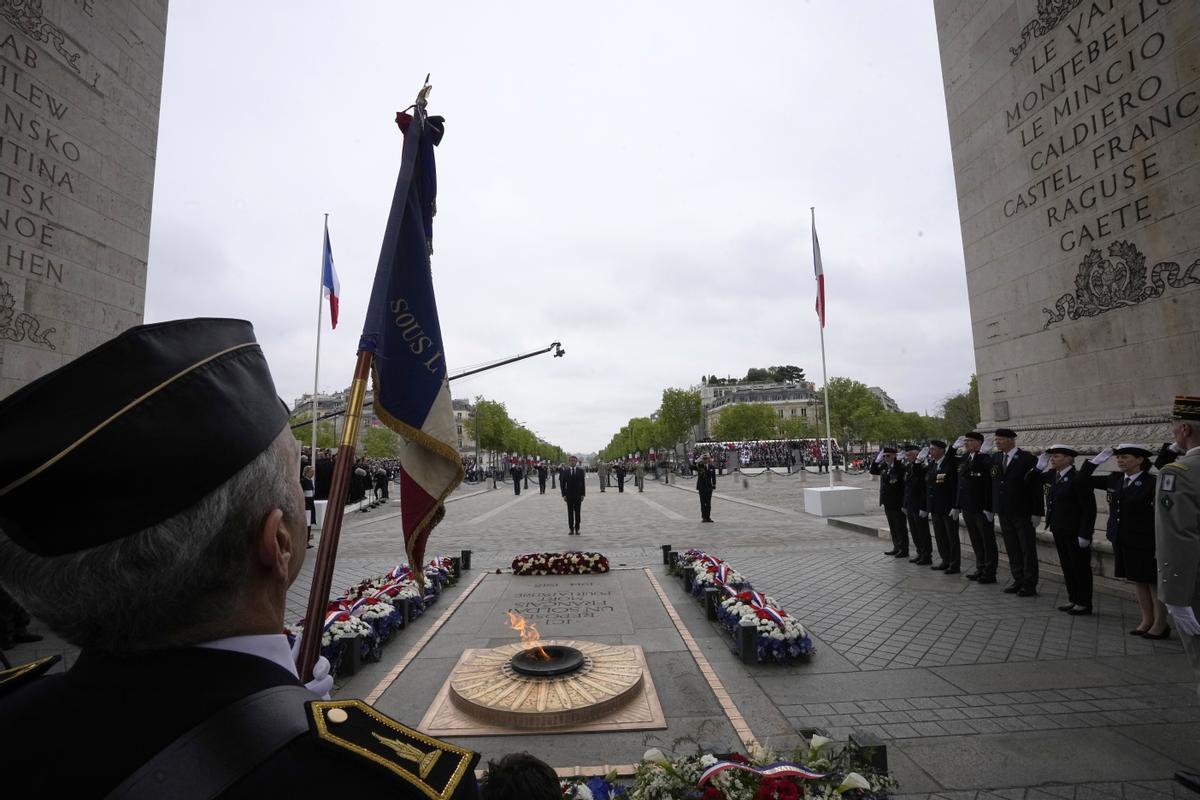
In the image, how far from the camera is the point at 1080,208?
886 centimetres

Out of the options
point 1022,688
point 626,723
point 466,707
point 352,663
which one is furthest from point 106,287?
point 1022,688

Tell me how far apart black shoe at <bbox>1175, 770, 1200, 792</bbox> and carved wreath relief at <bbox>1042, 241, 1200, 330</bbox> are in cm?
645

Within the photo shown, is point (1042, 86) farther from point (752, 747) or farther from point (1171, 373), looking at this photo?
point (752, 747)

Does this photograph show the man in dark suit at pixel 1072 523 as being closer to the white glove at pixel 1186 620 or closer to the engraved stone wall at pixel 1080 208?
the engraved stone wall at pixel 1080 208

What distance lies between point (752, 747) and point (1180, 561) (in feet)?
11.0

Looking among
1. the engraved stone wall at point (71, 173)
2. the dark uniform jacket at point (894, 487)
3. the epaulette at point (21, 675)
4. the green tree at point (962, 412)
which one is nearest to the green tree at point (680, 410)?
the green tree at point (962, 412)

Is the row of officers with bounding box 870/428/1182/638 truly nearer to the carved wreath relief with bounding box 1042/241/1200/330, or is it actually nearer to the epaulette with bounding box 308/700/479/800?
the carved wreath relief with bounding box 1042/241/1200/330

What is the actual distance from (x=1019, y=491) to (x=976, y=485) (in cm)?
86

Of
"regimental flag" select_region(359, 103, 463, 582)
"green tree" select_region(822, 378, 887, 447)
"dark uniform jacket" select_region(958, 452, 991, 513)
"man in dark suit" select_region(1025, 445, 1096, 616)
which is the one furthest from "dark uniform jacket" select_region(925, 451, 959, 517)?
"green tree" select_region(822, 378, 887, 447)

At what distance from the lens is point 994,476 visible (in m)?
9.04

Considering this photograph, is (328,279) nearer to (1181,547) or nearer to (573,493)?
(573,493)

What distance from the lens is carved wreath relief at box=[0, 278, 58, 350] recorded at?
720cm

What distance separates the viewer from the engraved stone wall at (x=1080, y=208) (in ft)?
25.0

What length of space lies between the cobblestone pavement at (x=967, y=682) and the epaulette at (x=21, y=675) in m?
4.32
